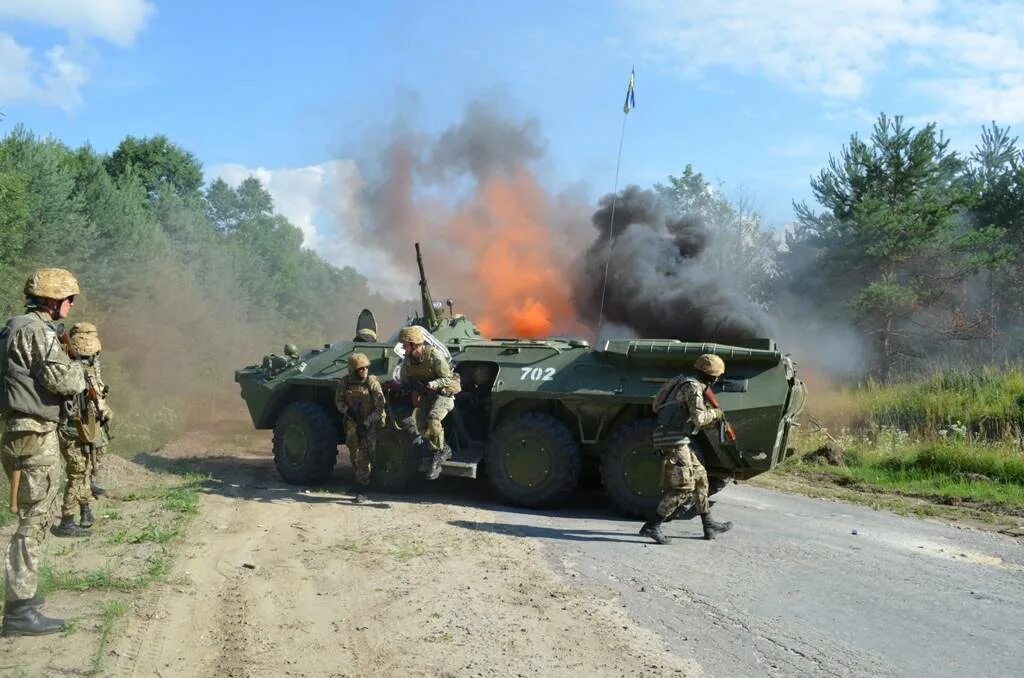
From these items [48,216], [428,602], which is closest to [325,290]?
[48,216]

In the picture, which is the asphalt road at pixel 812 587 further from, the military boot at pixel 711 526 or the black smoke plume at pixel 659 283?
the black smoke plume at pixel 659 283

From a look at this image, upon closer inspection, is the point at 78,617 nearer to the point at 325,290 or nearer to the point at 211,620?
the point at 211,620

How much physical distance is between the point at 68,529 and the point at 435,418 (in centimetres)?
336

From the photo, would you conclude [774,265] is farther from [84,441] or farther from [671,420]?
[84,441]

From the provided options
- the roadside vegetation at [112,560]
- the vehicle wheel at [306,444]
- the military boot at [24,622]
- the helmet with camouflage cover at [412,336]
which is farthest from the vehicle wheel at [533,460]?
the military boot at [24,622]

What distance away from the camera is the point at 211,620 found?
518 cm

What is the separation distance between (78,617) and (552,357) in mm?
5129

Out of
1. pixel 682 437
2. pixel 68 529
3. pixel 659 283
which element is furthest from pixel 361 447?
pixel 659 283

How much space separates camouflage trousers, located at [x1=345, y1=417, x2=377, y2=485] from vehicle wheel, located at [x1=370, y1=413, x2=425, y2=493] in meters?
0.22

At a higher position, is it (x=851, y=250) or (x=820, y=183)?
(x=820, y=183)

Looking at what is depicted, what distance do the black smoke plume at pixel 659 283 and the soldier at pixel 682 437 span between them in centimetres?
785

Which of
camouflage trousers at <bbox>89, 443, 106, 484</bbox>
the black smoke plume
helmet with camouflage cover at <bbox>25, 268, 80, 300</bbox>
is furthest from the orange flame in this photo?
helmet with camouflage cover at <bbox>25, 268, 80, 300</bbox>

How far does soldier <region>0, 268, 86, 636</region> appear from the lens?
16.3ft

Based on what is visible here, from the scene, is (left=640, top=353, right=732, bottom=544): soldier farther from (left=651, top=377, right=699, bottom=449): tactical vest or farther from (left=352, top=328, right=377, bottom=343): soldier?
(left=352, top=328, right=377, bottom=343): soldier
